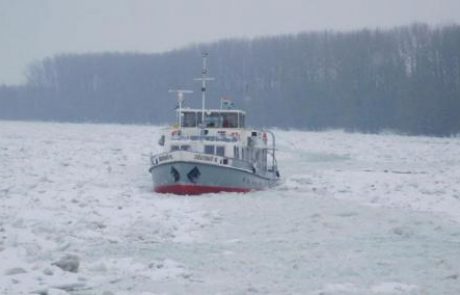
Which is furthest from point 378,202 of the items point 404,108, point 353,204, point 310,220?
point 404,108

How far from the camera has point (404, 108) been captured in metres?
85.6

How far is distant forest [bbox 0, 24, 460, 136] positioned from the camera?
8469cm

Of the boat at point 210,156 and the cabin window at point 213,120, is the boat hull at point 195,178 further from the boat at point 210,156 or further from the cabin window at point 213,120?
the cabin window at point 213,120

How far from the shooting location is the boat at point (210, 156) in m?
23.7

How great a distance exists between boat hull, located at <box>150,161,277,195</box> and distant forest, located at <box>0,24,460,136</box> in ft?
168

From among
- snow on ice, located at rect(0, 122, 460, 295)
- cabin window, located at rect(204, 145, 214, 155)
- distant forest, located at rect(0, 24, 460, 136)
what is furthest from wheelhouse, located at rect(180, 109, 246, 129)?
distant forest, located at rect(0, 24, 460, 136)

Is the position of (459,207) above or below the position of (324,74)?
below

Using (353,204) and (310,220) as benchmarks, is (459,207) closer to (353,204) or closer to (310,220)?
(353,204)

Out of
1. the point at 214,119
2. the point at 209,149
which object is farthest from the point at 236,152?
the point at 214,119

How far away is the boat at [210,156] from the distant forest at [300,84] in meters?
48.0

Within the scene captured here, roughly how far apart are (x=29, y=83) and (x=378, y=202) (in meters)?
113

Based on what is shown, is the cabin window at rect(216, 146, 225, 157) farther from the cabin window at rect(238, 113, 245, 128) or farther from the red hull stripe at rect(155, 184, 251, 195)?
the cabin window at rect(238, 113, 245, 128)

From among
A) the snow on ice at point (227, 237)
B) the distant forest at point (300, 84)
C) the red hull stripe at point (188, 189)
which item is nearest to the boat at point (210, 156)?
the red hull stripe at point (188, 189)

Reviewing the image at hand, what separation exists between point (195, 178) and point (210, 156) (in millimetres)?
900
